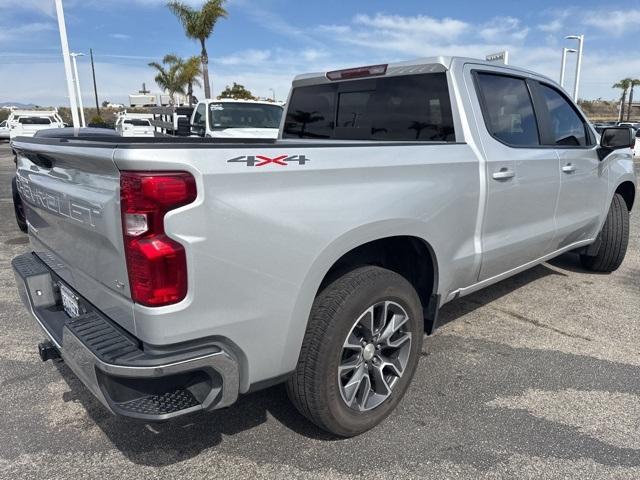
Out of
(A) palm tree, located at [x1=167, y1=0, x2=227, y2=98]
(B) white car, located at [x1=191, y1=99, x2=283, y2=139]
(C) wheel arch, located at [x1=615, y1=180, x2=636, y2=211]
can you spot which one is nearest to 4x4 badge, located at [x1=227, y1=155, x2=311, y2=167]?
(C) wheel arch, located at [x1=615, y1=180, x2=636, y2=211]

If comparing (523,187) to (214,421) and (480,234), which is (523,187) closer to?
(480,234)

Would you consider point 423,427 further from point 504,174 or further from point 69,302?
point 69,302

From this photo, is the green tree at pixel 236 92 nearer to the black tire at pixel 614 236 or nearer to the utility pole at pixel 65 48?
the utility pole at pixel 65 48

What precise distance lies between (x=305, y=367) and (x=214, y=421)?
786mm

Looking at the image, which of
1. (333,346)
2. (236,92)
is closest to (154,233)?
(333,346)

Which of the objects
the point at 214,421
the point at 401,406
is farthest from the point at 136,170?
the point at 401,406

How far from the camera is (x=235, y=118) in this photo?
417 inches

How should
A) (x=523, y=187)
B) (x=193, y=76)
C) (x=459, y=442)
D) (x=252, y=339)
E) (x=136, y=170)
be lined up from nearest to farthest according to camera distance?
(x=136, y=170), (x=252, y=339), (x=459, y=442), (x=523, y=187), (x=193, y=76)

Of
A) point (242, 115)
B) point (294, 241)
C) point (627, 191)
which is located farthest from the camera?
point (242, 115)

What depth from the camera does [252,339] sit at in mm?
2037

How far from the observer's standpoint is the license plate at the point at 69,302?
244 cm

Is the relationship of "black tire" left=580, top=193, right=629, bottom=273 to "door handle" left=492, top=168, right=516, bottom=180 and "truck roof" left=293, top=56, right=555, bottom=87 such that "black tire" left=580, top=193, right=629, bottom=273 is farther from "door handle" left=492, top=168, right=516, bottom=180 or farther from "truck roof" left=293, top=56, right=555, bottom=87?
A: "door handle" left=492, top=168, right=516, bottom=180

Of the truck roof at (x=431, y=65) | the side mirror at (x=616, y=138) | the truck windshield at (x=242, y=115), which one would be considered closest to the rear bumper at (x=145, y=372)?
the truck roof at (x=431, y=65)

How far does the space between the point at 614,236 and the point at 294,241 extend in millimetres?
4262
